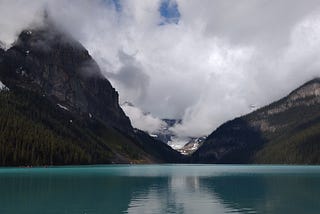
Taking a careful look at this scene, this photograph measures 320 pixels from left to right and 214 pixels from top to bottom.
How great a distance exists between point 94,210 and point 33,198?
59.5ft

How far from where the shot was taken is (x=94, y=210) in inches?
2078

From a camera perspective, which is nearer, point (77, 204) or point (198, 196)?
point (77, 204)

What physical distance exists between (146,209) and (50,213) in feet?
40.3

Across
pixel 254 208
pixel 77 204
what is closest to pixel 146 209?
pixel 77 204

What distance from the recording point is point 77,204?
192 feet

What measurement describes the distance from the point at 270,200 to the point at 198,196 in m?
12.9

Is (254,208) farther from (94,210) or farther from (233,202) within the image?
(94,210)

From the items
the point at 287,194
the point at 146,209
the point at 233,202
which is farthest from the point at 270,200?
the point at 146,209

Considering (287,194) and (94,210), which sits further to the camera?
(287,194)

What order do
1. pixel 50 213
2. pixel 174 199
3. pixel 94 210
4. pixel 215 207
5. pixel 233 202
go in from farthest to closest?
pixel 174 199
pixel 233 202
pixel 215 207
pixel 94 210
pixel 50 213

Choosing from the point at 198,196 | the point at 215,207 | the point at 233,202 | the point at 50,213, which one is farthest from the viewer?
the point at 198,196

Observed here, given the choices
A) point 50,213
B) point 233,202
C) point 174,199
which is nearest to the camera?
point 50,213

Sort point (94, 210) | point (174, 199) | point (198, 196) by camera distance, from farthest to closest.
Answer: point (198, 196) < point (174, 199) < point (94, 210)

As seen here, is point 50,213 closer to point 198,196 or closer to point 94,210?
point 94,210
